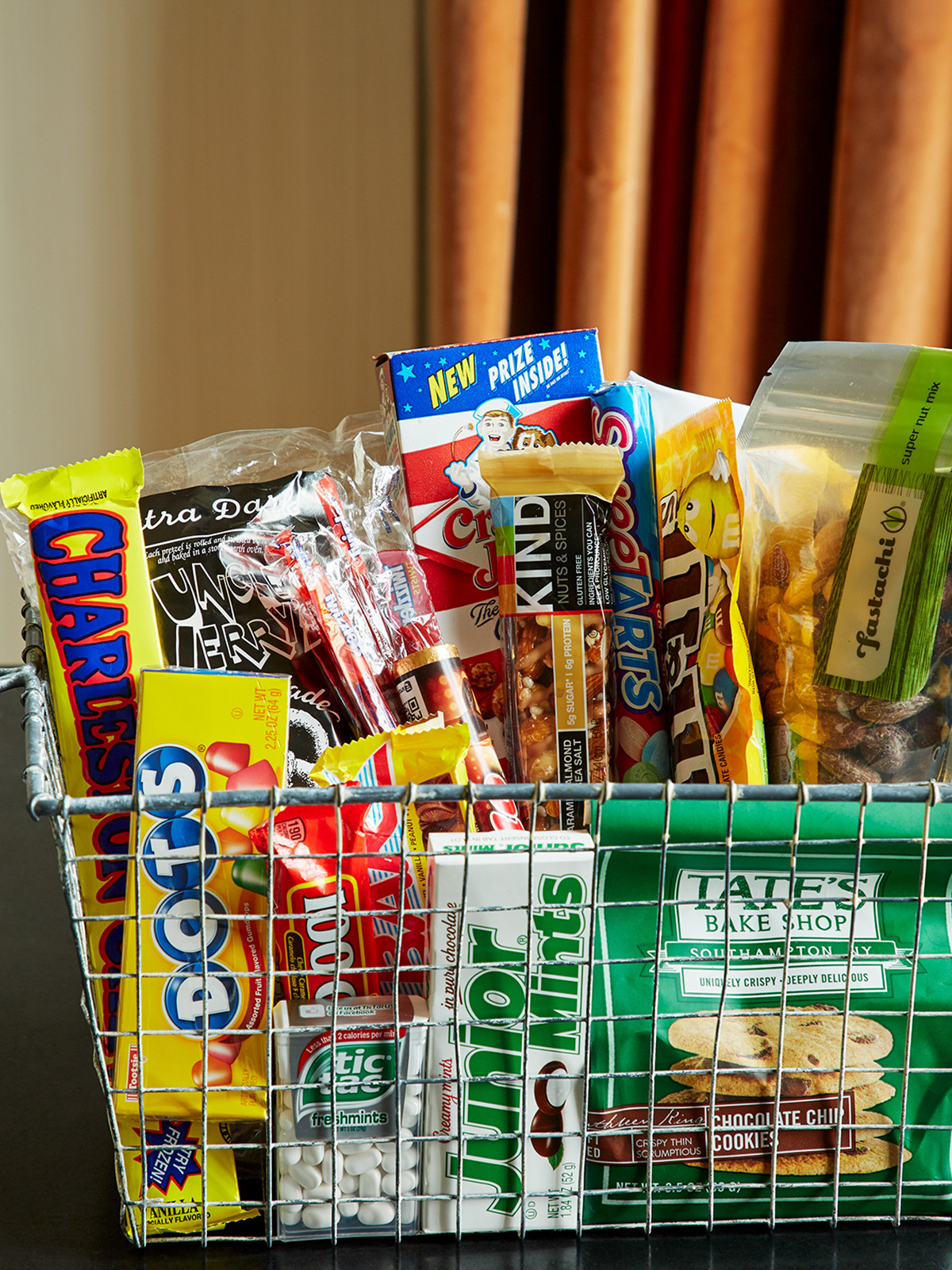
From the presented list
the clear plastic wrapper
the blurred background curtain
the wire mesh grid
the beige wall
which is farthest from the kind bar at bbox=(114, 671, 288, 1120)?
the beige wall

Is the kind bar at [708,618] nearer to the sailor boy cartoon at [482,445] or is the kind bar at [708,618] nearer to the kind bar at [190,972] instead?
the sailor boy cartoon at [482,445]

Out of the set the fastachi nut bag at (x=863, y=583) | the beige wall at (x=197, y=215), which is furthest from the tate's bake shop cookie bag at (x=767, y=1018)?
the beige wall at (x=197, y=215)

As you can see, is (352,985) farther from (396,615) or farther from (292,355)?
(292,355)

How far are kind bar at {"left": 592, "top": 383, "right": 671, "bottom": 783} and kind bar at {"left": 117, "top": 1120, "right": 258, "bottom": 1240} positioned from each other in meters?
0.29

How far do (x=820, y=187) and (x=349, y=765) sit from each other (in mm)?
1427

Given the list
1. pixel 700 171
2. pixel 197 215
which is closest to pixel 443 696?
pixel 700 171

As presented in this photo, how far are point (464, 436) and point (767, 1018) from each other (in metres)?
0.39

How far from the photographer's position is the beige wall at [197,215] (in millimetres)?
1650

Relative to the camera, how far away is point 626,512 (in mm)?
613

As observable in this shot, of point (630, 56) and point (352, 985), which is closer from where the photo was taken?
point (352, 985)

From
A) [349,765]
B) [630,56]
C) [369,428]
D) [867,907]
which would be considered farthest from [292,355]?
[867,907]

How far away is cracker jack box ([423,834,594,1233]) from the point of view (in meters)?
0.42

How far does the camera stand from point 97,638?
51 cm

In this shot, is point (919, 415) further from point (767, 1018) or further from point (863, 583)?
point (767, 1018)
